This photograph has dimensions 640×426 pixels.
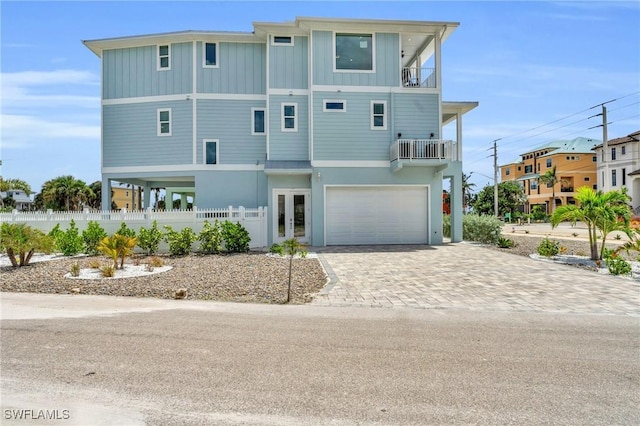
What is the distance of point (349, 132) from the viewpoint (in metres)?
17.9

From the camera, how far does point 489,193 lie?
59.2m

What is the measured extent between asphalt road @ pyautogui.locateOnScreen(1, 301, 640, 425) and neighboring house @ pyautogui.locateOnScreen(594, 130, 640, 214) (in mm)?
52988

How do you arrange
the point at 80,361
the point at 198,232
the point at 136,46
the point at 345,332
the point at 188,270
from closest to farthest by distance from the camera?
the point at 80,361
the point at 345,332
the point at 188,270
the point at 198,232
the point at 136,46

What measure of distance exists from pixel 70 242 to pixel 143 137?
22.3 ft

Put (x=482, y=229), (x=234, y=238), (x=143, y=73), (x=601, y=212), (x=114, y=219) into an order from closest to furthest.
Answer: (x=601, y=212)
(x=234, y=238)
(x=114, y=219)
(x=482, y=229)
(x=143, y=73)

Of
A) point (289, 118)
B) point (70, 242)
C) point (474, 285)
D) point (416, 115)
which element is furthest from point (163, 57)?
point (474, 285)

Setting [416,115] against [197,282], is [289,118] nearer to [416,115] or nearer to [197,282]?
[416,115]

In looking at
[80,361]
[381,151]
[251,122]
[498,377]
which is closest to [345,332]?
[498,377]

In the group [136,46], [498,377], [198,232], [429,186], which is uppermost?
[136,46]

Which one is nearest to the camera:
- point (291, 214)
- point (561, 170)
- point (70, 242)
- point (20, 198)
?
point (70, 242)

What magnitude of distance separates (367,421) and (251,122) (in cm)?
1716

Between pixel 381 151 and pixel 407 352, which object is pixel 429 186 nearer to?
pixel 381 151

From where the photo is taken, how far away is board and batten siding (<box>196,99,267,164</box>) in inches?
737

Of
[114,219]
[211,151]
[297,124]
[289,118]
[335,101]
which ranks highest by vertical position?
[335,101]
